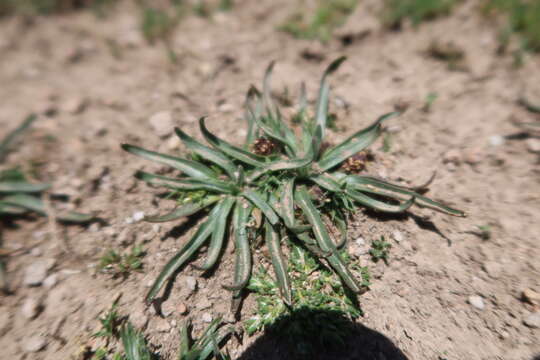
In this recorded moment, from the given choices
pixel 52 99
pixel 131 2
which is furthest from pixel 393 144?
pixel 131 2

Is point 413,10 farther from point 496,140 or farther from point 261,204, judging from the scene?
point 261,204

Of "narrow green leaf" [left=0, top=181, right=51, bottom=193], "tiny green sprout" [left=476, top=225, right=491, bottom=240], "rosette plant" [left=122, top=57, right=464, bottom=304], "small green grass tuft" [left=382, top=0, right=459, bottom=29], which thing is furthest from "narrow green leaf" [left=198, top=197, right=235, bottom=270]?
"small green grass tuft" [left=382, top=0, right=459, bottom=29]

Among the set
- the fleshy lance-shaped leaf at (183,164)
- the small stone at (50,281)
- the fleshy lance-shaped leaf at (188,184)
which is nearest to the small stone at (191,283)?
the fleshy lance-shaped leaf at (188,184)

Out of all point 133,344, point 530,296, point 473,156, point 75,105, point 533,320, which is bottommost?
point 533,320

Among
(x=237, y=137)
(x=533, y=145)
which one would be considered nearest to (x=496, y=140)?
(x=533, y=145)

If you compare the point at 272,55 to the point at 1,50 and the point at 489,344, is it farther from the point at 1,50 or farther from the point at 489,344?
the point at 1,50

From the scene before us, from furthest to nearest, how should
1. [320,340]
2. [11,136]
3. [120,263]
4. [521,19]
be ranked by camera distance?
[521,19], [11,136], [120,263], [320,340]

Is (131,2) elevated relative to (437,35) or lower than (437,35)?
elevated
